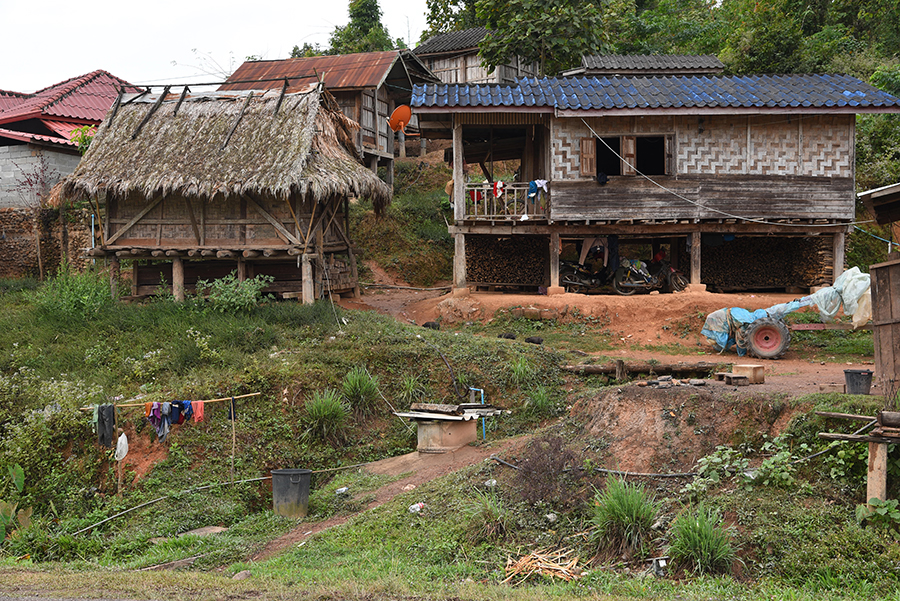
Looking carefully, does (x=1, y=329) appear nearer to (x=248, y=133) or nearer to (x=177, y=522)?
(x=248, y=133)

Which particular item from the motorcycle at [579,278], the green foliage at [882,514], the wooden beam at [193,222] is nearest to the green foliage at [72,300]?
the wooden beam at [193,222]

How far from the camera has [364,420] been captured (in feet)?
37.3

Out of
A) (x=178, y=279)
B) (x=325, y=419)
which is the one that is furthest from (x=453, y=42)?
(x=325, y=419)

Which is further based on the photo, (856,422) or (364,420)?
(364,420)

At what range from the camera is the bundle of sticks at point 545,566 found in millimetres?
6332

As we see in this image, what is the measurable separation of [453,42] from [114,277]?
1924 cm

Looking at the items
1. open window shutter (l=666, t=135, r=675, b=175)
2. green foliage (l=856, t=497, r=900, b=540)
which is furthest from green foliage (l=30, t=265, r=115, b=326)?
green foliage (l=856, t=497, r=900, b=540)

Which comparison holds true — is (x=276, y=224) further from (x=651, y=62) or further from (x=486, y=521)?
(x=651, y=62)

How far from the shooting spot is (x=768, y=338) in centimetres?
1298

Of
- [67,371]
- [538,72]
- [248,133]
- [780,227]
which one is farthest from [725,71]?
[67,371]

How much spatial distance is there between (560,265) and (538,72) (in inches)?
377

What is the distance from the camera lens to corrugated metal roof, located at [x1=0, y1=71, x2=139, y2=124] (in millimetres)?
21812

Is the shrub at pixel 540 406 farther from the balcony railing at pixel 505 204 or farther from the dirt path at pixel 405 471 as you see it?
the balcony railing at pixel 505 204

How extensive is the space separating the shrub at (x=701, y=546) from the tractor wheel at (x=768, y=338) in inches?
290
